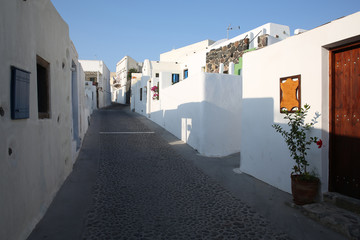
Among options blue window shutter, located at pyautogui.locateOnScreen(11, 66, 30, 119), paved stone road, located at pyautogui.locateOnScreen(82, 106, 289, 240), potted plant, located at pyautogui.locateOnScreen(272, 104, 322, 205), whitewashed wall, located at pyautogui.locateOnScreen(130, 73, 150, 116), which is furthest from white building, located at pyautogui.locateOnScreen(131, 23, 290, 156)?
whitewashed wall, located at pyautogui.locateOnScreen(130, 73, 150, 116)

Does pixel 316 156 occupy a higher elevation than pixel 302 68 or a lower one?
lower

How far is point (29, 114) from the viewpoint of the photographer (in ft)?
11.8

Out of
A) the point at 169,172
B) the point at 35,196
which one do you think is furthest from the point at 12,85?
the point at 169,172

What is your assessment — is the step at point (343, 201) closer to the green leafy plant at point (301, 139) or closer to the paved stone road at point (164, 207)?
the green leafy plant at point (301, 139)

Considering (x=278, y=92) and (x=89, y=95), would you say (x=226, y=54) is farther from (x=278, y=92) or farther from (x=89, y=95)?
(x=89, y=95)

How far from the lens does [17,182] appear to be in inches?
122

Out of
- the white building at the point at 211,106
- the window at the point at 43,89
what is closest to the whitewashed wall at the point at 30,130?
the window at the point at 43,89

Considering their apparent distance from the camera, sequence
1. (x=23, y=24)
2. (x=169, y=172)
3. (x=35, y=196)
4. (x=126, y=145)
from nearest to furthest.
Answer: (x=23, y=24)
(x=35, y=196)
(x=169, y=172)
(x=126, y=145)

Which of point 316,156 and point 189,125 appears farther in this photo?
point 189,125

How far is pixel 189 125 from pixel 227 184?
4882 millimetres

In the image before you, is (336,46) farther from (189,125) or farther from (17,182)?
(189,125)

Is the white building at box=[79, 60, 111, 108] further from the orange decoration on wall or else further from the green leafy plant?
the green leafy plant

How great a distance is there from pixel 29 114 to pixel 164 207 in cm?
255

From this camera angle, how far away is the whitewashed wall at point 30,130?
2817 mm
